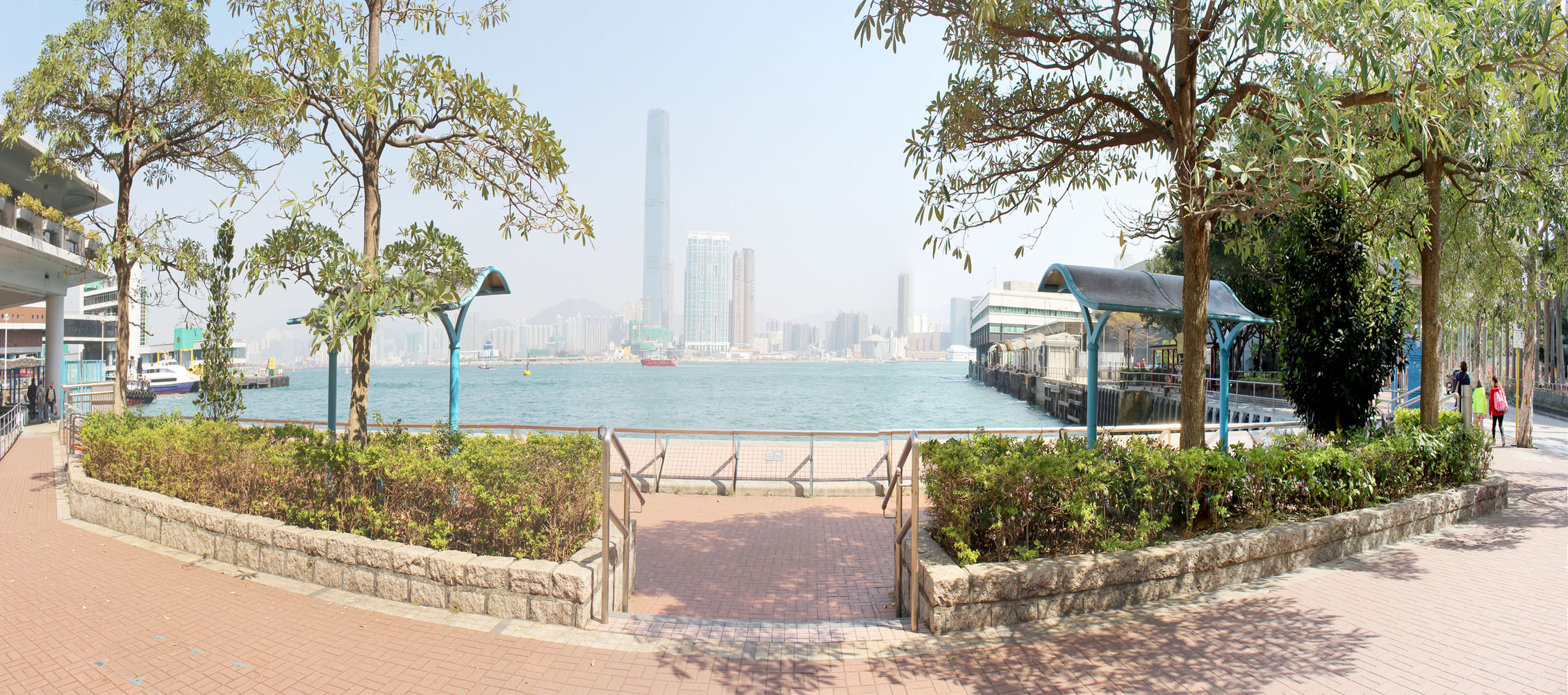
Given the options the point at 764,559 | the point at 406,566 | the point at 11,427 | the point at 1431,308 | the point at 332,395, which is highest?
the point at 1431,308

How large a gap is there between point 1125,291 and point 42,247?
78.1 ft

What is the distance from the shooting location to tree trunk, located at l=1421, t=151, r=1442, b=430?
337 inches

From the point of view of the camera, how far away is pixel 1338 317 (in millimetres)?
8758

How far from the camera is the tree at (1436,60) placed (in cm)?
512

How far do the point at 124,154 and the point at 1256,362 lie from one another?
4191cm

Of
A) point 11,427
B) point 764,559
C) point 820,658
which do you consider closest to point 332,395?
point 764,559

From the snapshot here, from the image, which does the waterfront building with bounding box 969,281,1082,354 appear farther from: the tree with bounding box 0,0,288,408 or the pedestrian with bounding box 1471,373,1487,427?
the tree with bounding box 0,0,288,408

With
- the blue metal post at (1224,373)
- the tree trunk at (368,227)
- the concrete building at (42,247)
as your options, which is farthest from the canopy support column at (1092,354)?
the concrete building at (42,247)

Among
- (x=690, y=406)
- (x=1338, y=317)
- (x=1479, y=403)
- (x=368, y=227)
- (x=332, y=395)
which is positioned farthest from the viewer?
(x=690, y=406)

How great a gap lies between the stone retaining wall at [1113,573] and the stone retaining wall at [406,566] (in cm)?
223

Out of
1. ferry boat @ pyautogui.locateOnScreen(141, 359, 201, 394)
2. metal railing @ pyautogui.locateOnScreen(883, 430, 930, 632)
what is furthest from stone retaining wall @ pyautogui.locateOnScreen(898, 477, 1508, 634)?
ferry boat @ pyautogui.locateOnScreen(141, 359, 201, 394)

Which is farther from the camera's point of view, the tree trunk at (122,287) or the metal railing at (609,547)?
the tree trunk at (122,287)

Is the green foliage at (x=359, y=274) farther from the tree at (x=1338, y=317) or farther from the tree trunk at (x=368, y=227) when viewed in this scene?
the tree at (x=1338, y=317)

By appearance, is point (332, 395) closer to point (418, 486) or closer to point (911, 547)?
point (418, 486)
